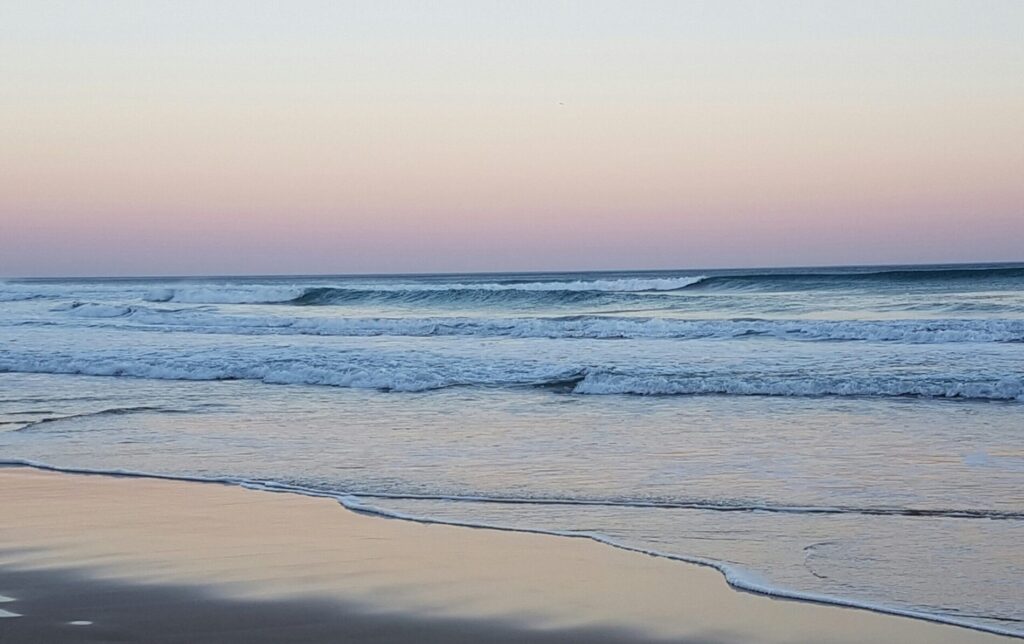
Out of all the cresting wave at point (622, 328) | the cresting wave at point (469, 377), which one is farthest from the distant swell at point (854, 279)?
the cresting wave at point (469, 377)

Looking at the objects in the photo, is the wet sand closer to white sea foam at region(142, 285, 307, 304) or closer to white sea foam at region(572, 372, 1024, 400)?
white sea foam at region(572, 372, 1024, 400)

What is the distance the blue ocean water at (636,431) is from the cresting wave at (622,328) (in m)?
0.10

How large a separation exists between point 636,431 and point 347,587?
580 cm

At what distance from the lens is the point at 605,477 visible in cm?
844

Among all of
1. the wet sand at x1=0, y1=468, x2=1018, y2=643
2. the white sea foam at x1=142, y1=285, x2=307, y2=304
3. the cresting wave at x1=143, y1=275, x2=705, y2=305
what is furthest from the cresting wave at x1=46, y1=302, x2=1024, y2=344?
the wet sand at x1=0, y1=468, x2=1018, y2=643

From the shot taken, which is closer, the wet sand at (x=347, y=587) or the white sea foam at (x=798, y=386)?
the wet sand at (x=347, y=587)

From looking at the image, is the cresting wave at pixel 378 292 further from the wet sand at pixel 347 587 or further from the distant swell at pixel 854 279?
the wet sand at pixel 347 587

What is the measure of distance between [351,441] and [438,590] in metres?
5.20

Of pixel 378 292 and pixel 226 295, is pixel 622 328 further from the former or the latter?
pixel 226 295

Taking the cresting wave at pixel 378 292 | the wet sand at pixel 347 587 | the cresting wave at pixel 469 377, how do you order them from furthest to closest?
the cresting wave at pixel 378 292, the cresting wave at pixel 469 377, the wet sand at pixel 347 587

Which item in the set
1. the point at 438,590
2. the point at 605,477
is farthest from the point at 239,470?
the point at 438,590

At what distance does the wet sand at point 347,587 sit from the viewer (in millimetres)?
4758

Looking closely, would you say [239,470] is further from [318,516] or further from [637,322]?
[637,322]

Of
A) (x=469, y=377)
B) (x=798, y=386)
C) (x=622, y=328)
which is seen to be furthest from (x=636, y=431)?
(x=622, y=328)
